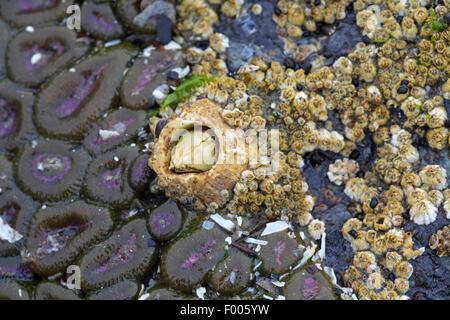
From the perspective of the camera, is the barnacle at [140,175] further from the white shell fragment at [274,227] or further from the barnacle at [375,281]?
the barnacle at [375,281]

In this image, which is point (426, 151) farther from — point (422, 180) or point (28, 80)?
point (28, 80)

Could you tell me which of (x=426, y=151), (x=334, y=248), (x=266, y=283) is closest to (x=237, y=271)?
(x=266, y=283)

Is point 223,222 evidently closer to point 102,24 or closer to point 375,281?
point 375,281

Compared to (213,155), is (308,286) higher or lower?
lower

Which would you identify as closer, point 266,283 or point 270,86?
point 266,283
